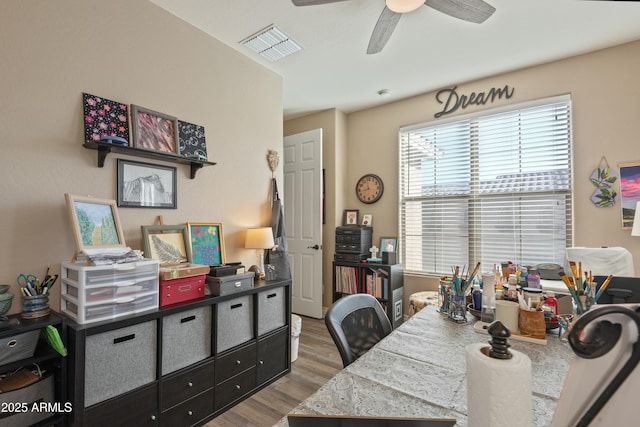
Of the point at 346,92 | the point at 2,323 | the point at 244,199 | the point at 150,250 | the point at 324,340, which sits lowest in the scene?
the point at 324,340

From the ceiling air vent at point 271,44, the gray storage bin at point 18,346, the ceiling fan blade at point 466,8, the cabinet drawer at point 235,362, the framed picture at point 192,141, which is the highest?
the ceiling air vent at point 271,44

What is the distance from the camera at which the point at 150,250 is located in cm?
199

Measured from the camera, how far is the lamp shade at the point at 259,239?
2639 millimetres

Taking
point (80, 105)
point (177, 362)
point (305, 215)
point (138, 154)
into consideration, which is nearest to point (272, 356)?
point (177, 362)

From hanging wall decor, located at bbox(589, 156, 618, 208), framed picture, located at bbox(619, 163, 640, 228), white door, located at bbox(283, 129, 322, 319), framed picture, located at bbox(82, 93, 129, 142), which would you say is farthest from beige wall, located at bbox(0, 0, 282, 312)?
framed picture, located at bbox(619, 163, 640, 228)

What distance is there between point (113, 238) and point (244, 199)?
46.3 inches

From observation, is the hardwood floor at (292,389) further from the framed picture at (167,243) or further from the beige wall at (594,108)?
the beige wall at (594,108)

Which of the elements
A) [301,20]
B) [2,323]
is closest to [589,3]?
[301,20]

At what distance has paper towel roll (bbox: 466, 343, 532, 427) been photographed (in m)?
0.59

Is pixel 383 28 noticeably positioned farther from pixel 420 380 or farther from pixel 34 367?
pixel 34 367

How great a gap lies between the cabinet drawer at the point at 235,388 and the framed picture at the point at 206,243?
0.87 meters

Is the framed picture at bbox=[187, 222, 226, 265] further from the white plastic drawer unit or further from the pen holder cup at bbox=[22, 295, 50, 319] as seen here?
the pen holder cup at bbox=[22, 295, 50, 319]

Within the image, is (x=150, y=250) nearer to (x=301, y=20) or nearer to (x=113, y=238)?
(x=113, y=238)

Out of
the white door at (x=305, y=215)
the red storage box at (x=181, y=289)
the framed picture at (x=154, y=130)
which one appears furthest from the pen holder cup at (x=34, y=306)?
the white door at (x=305, y=215)
